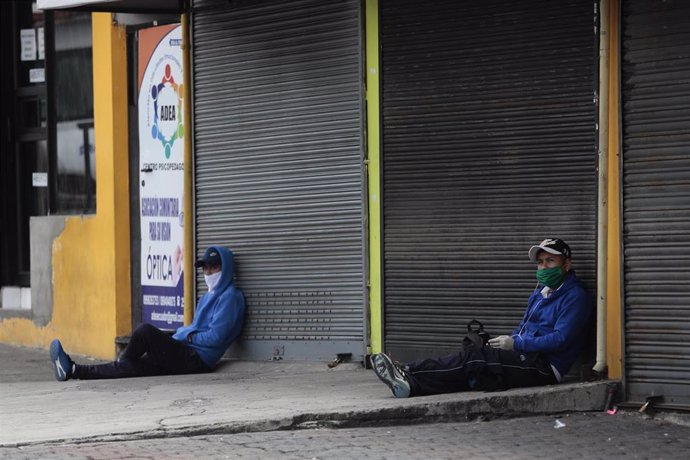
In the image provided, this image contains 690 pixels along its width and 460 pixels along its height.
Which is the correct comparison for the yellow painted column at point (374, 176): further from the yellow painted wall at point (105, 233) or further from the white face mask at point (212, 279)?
the yellow painted wall at point (105, 233)

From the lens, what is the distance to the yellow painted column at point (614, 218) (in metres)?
8.34

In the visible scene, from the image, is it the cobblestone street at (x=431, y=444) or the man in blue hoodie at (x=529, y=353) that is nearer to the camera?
the cobblestone street at (x=431, y=444)

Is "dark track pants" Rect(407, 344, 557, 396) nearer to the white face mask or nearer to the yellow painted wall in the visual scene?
the white face mask

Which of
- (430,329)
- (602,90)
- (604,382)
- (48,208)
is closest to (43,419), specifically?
(430,329)

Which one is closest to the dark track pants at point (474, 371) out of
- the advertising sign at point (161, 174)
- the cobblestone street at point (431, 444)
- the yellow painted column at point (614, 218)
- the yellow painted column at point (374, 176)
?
the cobblestone street at point (431, 444)

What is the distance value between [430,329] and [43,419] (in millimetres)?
2874

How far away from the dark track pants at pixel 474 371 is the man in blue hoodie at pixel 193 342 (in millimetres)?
2628

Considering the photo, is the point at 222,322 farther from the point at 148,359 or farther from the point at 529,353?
the point at 529,353

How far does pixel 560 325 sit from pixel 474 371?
64 cm

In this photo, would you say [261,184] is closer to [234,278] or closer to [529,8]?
[234,278]

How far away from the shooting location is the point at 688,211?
Result: 804cm

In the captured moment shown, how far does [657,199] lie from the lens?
8.20m

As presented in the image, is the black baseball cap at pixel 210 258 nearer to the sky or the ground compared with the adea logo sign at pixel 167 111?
nearer to the ground

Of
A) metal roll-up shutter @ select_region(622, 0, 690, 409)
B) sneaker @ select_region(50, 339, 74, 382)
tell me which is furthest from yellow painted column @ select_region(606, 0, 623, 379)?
sneaker @ select_region(50, 339, 74, 382)
